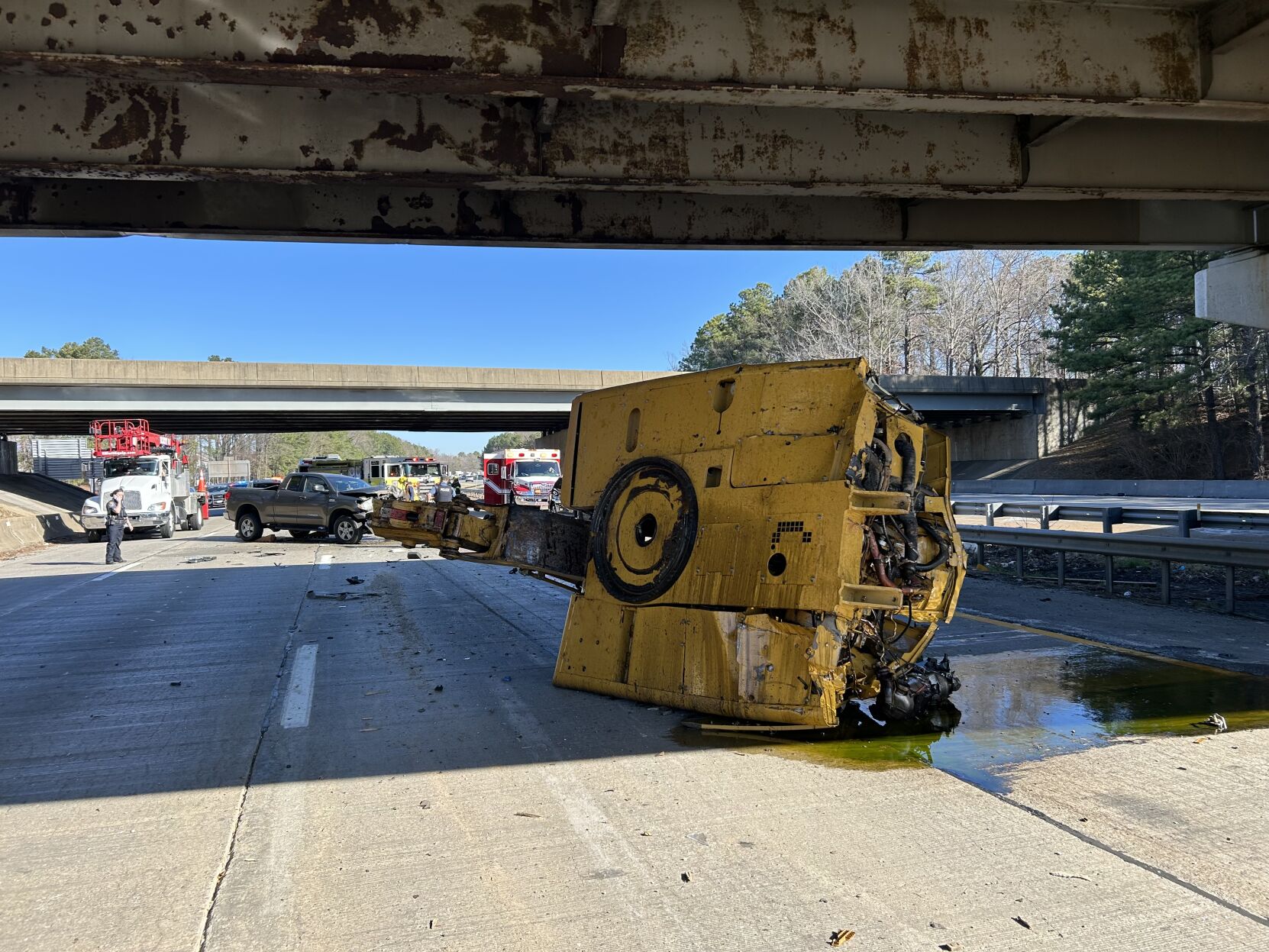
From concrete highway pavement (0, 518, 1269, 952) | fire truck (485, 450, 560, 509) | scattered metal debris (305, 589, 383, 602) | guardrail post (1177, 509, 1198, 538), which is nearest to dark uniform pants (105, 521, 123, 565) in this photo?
scattered metal debris (305, 589, 383, 602)

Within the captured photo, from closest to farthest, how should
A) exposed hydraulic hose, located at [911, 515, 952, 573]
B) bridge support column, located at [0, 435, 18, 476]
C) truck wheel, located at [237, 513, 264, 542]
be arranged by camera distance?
exposed hydraulic hose, located at [911, 515, 952, 573] → truck wheel, located at [237, 513, 264, 542] → bridge support column, located at [0, 435, 18, 476]

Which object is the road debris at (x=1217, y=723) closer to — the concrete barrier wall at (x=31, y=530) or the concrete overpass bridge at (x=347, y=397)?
the concrete barrier wall at (x=31, y=530)

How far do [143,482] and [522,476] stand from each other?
466 inches

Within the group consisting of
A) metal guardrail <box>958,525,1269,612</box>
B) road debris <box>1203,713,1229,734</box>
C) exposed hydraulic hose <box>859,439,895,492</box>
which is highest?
exposed hydraulic hose <box>859,439,895,492</box>

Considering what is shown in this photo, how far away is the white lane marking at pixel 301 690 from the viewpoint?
566 cm

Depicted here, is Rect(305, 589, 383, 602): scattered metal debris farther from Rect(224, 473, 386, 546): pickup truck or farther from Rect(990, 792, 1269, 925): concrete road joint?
Rect(224, 473, 386, 546): pickup truck

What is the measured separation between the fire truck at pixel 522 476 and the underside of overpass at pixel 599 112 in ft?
57.0

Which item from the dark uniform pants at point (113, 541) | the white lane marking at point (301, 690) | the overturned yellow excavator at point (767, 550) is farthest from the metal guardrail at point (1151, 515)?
the dark uniform pants at point (113, 541)

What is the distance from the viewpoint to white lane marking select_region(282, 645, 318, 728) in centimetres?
566

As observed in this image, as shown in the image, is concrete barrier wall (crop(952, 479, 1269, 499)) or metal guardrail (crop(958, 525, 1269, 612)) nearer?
metal guardrail (crop(958, 525, 1269, 612))

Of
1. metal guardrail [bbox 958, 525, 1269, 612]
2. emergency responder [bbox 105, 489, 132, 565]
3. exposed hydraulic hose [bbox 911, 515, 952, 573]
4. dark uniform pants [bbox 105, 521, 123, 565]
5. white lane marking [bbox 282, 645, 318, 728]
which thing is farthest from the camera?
dark uniform pants [bbox 105, 521, 123, 565]

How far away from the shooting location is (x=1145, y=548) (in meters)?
9.23

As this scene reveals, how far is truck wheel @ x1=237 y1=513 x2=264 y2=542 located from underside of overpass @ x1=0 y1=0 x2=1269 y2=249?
17.7 metres

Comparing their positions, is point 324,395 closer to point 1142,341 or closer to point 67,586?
point 67,586
